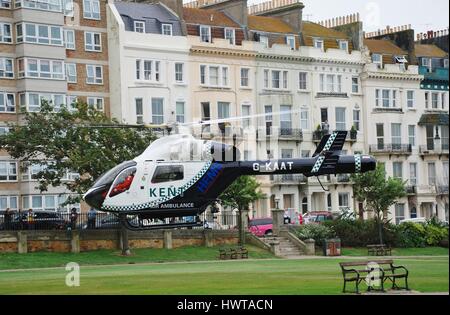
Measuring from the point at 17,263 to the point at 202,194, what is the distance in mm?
22256

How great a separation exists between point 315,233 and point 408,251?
21.5 feet

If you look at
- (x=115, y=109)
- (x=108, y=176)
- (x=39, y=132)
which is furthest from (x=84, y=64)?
(x=108, y=176)

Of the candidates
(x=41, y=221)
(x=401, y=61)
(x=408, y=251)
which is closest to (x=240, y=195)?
(x=408, y=251)

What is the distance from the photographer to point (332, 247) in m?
85.2

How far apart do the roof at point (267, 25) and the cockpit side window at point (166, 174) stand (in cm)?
5656

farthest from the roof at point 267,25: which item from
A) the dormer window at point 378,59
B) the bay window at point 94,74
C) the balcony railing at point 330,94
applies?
the bay window at point 94,74

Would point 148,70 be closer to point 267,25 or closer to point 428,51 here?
point 267,25

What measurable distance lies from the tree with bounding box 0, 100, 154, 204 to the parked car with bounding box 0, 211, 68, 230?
217 cm

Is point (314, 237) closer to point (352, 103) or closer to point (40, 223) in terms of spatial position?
point (40, 223)

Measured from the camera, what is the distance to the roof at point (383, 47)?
118562mm

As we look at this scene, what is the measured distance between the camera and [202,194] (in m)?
53.8

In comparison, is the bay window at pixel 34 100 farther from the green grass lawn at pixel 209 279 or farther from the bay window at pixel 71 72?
the green grass lawn at pixel 209 279

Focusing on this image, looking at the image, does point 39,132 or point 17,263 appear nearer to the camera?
point 17,263

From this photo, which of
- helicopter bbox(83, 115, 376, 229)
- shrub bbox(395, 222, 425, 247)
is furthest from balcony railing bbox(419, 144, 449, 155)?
helicopter bbox(83, 115, 376, 229)
